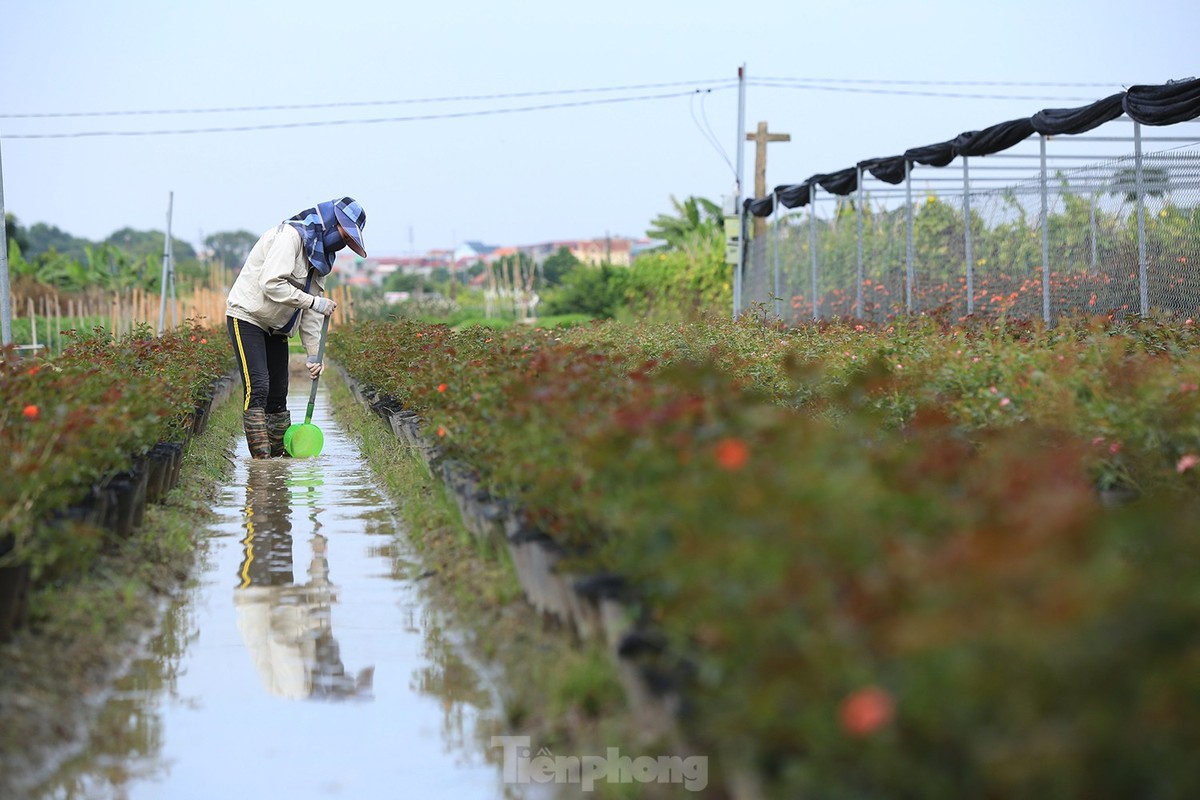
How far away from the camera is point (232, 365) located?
2164 cm

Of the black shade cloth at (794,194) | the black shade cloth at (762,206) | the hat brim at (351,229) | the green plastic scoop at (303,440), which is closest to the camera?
the hat brim at (351,229)

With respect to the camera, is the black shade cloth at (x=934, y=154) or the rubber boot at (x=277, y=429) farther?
the black shade cloth at (x=934, y=154)

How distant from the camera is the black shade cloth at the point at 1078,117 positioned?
1254cm

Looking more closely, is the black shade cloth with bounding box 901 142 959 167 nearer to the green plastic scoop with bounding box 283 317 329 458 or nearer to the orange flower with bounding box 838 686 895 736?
the green plastic scoop with bounding box 283 317 329 458

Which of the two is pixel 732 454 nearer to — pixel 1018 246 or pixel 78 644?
pixel 78 644

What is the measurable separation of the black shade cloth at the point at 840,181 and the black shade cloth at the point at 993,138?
10.8 feet

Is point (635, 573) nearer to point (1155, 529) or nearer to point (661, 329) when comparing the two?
point (1155, 529)

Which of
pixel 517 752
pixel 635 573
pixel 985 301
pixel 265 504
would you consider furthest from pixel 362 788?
pixel 985 301

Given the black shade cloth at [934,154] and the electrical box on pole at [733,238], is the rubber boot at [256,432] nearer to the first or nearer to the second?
the black shade cloth at [934,154]

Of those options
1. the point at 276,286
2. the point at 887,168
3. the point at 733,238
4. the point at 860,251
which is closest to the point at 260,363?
the point at 276,286

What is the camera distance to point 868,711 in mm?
2129

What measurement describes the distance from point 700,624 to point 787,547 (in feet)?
1.75

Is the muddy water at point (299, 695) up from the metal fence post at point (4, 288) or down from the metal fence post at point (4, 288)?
down

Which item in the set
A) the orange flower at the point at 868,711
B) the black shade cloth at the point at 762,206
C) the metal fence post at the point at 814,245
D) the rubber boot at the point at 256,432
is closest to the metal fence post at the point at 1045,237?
the metal fence post at the point at 814,245
